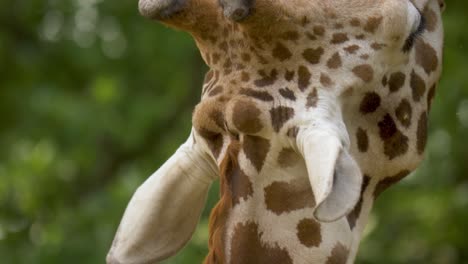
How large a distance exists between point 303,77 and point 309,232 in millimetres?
364

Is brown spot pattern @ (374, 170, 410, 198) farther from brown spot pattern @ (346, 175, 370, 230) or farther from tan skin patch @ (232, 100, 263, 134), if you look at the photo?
tan skin patch @ (232, 100, 263, 134)

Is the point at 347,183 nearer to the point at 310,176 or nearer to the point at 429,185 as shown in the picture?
the point at 310,176

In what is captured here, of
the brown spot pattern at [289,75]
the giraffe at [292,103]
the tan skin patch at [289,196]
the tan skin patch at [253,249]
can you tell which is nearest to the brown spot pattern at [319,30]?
the giraffe at [292,103]

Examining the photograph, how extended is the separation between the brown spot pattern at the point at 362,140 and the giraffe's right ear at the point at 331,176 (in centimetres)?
26

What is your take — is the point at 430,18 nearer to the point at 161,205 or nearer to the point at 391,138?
the point at 391,138

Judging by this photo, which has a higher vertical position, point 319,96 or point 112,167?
point 319,96

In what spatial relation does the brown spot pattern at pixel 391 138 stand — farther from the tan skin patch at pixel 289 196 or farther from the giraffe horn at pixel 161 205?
the giraffe horn at pixel 161 205

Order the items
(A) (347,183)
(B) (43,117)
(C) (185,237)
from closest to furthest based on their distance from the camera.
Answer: (A) (347,183) → (C) (185,237) → (B) (43,117)

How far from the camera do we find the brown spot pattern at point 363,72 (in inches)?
130

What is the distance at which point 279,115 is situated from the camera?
3.30 meters

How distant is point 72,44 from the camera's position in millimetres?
11766

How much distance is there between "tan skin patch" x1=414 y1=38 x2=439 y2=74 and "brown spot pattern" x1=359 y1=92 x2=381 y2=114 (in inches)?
6.7

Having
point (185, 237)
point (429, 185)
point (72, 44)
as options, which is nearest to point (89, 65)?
point (72, 44)

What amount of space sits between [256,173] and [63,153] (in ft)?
25.8
